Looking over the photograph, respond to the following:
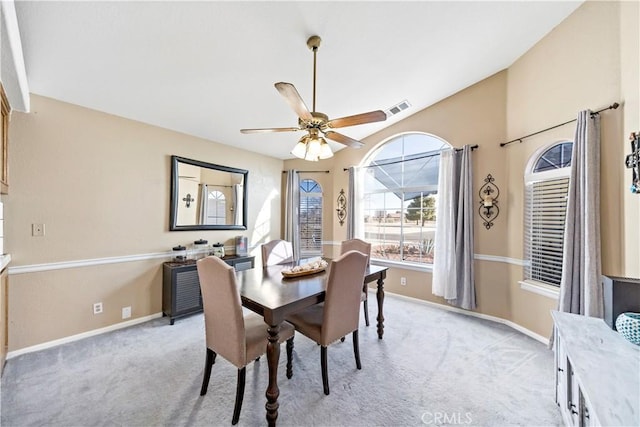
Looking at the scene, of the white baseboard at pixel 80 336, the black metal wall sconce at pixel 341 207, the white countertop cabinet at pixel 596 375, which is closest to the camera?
the white countertop cabinet at pixel 596 375

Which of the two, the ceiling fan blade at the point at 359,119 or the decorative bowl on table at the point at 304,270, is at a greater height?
the ceiling fan blade at the point at 359,119

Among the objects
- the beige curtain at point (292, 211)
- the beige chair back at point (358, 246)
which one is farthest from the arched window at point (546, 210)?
the beige curtain at point (292, 211)

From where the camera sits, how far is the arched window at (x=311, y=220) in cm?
505

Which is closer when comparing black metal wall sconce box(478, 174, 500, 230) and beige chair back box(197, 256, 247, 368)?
beige chair back box(197, 256, 247, 368)

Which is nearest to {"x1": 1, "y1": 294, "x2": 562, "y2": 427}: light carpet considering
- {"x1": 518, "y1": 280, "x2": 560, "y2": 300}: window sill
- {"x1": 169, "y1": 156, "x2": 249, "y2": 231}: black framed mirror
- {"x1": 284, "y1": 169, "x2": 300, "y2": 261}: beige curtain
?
{"x1": 518, "y1": 280, "x2": 560, "y2": 300}: window sill

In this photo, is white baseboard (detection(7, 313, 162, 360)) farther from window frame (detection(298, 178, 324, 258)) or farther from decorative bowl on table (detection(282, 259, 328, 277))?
window frame (detection(298, 178, 324, 258))

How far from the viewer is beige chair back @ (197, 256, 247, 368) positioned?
1568mm

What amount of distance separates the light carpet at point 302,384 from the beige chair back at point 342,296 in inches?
16.5

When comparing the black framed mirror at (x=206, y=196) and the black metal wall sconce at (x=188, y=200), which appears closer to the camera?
the black framed mirror at (x=206, y=196)

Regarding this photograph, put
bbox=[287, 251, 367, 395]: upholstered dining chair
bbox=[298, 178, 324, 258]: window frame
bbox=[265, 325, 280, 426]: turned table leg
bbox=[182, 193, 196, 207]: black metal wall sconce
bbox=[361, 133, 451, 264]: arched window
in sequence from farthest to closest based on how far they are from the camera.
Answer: bbox=[298, 178, 324, 258]: window frame < bbox=[361, 133, 451, 264]: arched window < bbox=[182, 193, 196, 207]: black metal wall sconce < bbox=[287, 251, 367, 395]: upholstered dining chair < bbox=[265, 325, 280, 426]: turned table leg

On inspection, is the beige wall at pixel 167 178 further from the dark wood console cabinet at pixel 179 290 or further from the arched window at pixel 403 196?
the arched window at pixel 403 196

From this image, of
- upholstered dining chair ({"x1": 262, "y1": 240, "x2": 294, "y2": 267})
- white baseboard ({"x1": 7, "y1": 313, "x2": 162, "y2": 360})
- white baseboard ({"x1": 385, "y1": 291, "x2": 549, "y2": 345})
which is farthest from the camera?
upholstered dining chair ({"x1": 262, "y1": 240, "x2": 294, "y2": 267})

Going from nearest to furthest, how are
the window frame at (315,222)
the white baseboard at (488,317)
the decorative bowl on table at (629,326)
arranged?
the decorative bowl on table at (629,326) < the white baseboard at (488,317) < the window frame at (315,222)
